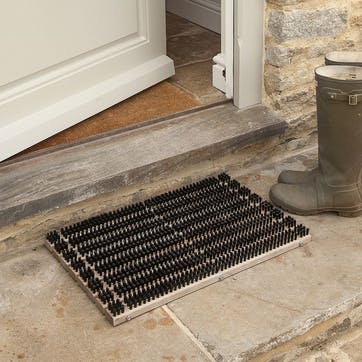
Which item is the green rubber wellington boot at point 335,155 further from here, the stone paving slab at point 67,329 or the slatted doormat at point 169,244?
the stone paving slab at point 67,329

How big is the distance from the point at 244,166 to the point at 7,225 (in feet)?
3.30

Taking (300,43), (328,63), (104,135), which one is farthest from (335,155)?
(104,135)

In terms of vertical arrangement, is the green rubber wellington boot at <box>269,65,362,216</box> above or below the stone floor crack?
above

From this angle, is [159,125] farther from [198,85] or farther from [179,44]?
[179,44]

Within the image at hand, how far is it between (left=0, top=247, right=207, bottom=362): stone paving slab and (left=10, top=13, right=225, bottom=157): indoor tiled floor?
0.60 metres

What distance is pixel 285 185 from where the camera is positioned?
8.66ft

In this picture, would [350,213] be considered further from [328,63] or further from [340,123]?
[328,63]

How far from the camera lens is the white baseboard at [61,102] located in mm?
2555

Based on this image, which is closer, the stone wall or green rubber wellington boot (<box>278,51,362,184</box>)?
green rubber wellington boot (<box>278,51,362,184</box>)

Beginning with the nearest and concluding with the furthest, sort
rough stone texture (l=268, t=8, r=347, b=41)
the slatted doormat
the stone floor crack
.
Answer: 1. the stone floor crack
2. the slatted doormat
3. rough stone texture (l=268, t=8, r=347, b=41)

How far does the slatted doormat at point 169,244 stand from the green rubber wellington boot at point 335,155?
103 millimetres

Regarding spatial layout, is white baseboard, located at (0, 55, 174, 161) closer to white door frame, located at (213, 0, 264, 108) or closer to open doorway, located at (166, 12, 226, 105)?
open doorway, located at (166, 12, 226, 105)

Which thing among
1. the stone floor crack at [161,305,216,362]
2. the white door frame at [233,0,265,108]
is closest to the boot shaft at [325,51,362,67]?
the white door frame at [233,0,265,108]

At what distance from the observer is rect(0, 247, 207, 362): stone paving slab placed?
6.61ft
